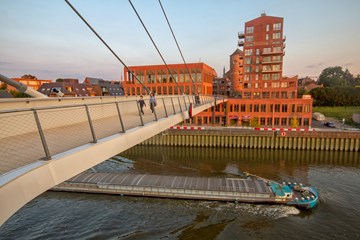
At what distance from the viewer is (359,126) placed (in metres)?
37.3

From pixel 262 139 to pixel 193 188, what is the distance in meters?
19.0

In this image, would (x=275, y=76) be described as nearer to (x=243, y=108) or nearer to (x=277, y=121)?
(x=277, y=121)

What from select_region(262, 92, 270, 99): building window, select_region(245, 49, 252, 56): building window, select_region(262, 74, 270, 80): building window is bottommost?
select_region(262, 92, 270, 99): building window

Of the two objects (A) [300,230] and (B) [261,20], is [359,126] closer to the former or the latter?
(B) [261,20]

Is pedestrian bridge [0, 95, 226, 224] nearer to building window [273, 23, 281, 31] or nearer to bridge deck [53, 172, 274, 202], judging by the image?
bridge deck [53, 172, 274, 202]

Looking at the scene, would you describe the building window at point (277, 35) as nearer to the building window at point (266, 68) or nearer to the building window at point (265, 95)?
the building window at point (266, 68)

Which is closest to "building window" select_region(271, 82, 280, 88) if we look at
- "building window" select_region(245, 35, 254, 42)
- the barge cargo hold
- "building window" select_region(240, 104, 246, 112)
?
"building window" select_region(240, 104, 246, 112)

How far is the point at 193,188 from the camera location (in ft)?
56.4

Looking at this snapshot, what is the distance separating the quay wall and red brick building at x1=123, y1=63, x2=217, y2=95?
469 inches

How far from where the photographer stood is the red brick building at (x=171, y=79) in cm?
4306

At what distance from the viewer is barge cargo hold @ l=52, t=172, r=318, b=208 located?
16.2m

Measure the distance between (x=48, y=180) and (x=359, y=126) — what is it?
157 ft

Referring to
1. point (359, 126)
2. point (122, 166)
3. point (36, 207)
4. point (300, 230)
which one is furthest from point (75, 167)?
point (359, 126)

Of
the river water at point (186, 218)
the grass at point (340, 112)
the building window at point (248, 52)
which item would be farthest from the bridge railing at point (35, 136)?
the grass at point (340, 112)
